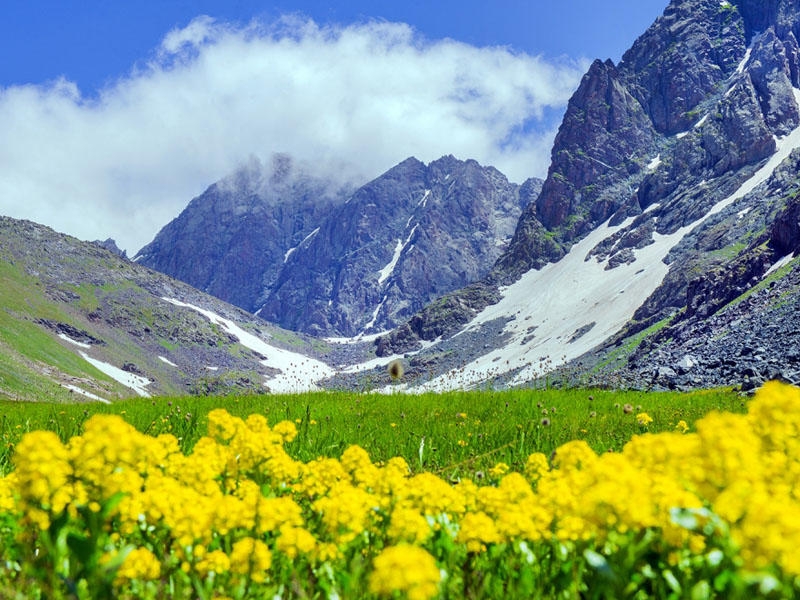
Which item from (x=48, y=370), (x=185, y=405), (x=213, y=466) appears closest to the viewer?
(x=213, y=466)

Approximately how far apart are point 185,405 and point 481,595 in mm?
12639

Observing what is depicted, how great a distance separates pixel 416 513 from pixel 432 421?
8821 mm

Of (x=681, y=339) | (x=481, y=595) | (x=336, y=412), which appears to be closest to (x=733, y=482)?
(x=481, y=595)

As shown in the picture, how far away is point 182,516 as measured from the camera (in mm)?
3344

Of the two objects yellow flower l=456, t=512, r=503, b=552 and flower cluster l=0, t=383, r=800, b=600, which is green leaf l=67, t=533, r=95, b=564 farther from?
yellow flower l=456, t=512, r=503, b=552

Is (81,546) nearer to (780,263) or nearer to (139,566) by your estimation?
(139,566)

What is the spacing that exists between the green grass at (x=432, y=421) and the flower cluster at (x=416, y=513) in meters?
3.43

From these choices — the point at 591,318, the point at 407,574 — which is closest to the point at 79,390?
the point at 591,318

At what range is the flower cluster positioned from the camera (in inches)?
112

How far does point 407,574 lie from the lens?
7.57 feet

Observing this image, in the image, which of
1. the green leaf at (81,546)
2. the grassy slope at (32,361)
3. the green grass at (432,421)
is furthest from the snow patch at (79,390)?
the green leaf at (81,546)

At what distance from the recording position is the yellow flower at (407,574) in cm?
231

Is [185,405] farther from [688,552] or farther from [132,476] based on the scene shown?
[688,552]

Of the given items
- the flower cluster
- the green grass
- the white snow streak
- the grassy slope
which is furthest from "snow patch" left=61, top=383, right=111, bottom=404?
the flower cluster
